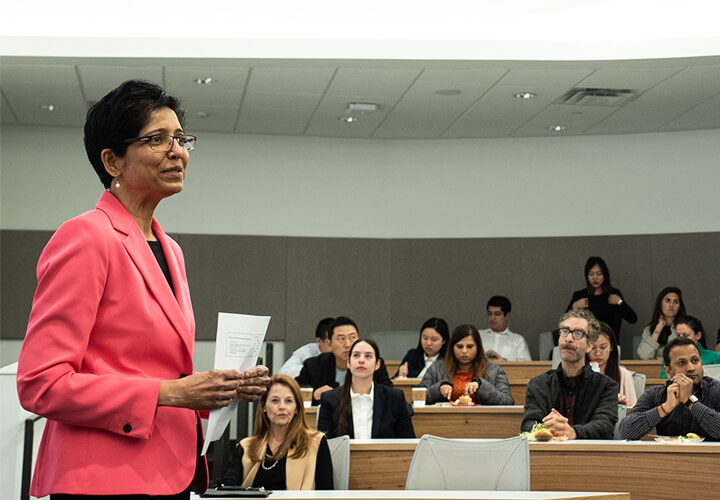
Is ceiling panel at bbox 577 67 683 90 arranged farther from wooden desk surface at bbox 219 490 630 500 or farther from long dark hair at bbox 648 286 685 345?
wooden desk surface at bbox 219 490 630 500

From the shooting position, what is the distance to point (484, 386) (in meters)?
5.92

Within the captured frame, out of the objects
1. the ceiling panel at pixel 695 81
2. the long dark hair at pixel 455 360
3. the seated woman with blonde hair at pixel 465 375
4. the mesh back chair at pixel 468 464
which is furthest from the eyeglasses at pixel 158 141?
the ceiling panel at pixel 695 81

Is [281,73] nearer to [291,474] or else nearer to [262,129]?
[262,129]

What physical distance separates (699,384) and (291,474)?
2.50 metres

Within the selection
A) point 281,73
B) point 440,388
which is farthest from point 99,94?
point 440,388

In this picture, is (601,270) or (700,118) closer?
(700,118)

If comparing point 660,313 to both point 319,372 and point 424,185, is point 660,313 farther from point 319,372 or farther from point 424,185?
point 319,372

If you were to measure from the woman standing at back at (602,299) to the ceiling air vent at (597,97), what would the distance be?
1919mm

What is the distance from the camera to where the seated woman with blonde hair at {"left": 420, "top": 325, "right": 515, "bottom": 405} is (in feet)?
19.4

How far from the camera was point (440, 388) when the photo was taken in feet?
19.6

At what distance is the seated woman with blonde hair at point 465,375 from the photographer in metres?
5.91

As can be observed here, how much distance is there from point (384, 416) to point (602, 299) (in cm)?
471

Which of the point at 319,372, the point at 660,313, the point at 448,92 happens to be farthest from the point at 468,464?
the point at 660,313

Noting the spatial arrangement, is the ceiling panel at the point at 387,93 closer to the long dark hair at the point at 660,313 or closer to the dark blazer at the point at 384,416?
the long dark hair at the point at 660,313
